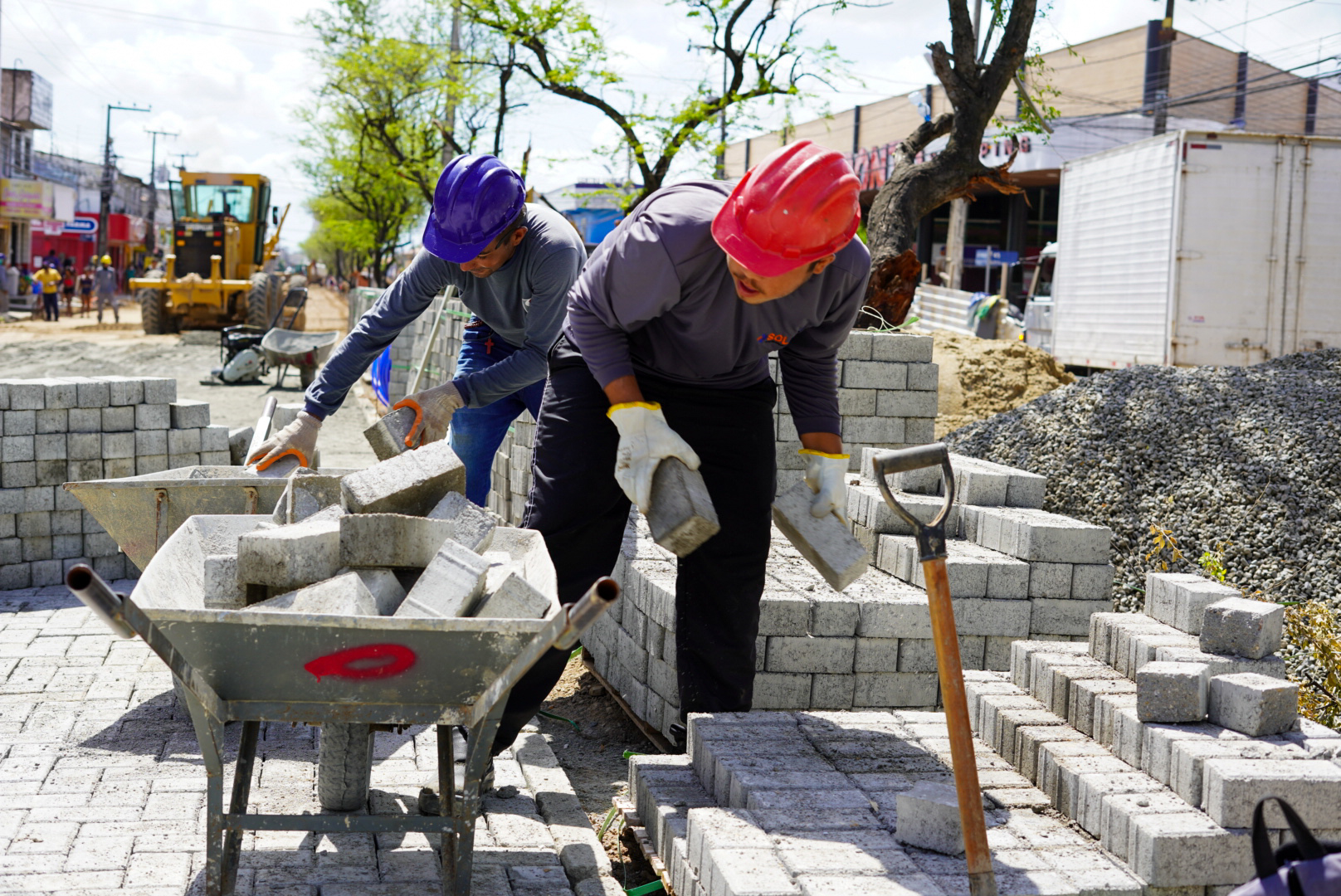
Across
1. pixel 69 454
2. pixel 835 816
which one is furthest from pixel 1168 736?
pixel 69 454

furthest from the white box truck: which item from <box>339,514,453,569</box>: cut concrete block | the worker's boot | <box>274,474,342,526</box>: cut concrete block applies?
<box>339,514,453,569</box>: cut concrete block

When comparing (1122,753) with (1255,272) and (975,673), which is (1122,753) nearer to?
(975,673)

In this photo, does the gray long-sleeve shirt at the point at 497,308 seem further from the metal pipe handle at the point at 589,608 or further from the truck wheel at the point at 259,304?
the truck wheel at the point at 259,304

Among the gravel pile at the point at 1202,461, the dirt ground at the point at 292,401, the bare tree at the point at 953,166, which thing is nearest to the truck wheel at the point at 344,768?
the dirt ground at the point at 292,401

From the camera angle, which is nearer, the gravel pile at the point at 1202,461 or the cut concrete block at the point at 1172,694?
the cut concrete block at the point at 1172,694

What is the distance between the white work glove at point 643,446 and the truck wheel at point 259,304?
2034 cm

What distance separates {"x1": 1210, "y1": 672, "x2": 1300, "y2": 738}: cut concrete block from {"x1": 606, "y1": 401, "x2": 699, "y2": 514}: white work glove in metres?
1.53

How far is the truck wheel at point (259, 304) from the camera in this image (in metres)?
21.9

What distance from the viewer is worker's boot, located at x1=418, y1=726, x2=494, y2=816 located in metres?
3.32

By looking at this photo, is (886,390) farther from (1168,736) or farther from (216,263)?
(216,263)

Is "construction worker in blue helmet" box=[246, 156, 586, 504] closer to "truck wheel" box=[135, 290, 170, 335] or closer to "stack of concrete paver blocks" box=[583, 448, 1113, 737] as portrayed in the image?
"stack of concrete paver blocks" box=[583, 448, 1113, 737]

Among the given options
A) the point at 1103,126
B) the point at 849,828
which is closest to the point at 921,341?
the point at 849,828

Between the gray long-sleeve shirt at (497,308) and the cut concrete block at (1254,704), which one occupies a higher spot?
the gray long-sleeve shirt at (497,308)

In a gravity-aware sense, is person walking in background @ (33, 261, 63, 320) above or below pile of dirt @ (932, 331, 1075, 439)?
above
